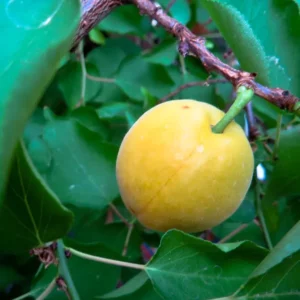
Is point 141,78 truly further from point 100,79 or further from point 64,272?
point 64,272

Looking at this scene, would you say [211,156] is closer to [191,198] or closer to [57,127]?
[191,198]

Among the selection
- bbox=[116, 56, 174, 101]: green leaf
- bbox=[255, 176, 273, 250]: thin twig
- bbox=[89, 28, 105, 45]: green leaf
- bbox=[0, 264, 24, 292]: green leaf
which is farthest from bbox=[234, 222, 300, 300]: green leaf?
bbox=[89, 28, 105, 45]: green leaf

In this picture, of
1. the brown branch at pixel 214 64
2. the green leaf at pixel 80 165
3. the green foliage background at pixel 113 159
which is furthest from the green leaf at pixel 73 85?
the brown branch at pixel 214 64

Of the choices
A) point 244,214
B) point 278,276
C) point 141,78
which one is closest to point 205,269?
point 278,276

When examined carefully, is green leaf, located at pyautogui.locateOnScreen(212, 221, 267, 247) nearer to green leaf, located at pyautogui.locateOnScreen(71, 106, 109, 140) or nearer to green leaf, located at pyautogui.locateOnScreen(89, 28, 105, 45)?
green leaf, located at pyautogui.locateOnScreen(71, 106, 109, 140)

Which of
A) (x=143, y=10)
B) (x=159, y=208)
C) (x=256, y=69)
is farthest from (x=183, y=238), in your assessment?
(x=143, y=10)

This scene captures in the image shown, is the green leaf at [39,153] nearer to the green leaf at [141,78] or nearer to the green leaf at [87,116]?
the green leaf at [87,116]
